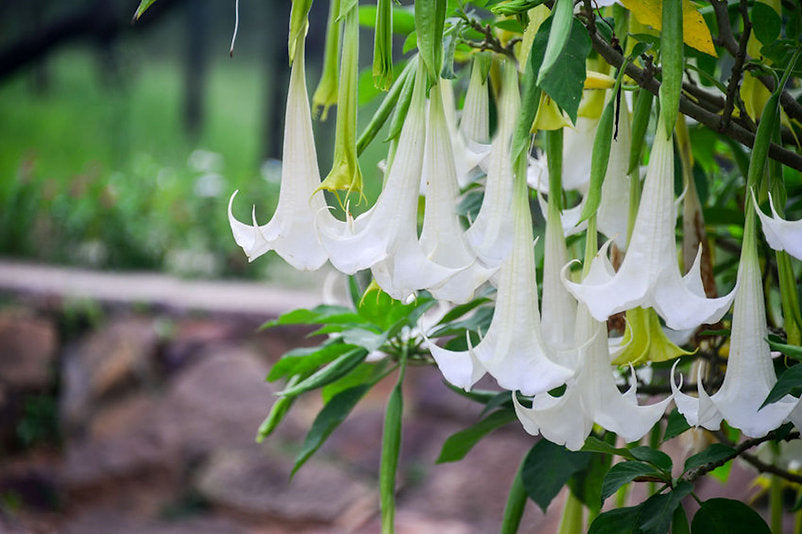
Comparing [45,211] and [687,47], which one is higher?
[687,47]

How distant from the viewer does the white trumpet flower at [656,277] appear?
12.3 inches

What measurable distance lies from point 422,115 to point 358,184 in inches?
1.7

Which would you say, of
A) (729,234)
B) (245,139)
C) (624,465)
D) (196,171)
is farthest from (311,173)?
(245,139)

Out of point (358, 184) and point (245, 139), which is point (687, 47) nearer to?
point (358, 184)

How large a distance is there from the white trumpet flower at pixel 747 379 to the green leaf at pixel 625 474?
8 cm

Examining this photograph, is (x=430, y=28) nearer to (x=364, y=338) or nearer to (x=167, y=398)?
(x=364, y=338)

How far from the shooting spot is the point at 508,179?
37cm

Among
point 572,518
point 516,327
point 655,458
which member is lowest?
point 572,518

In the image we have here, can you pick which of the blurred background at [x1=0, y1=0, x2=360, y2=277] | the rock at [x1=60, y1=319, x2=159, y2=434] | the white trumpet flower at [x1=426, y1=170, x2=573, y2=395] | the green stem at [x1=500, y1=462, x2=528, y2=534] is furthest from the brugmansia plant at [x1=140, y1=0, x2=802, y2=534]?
the blurred background at [x1=0, y1=0, x2=360, y2=277]

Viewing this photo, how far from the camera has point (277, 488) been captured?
2264mm

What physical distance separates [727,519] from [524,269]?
0.70 ft

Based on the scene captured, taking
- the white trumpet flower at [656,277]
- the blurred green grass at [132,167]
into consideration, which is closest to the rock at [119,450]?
the blurred green grass at [132,167]

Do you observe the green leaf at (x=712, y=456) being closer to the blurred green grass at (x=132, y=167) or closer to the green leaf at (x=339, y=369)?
the green leaf at (x=339, y=369)

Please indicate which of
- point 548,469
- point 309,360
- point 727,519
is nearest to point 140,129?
point 309,360
